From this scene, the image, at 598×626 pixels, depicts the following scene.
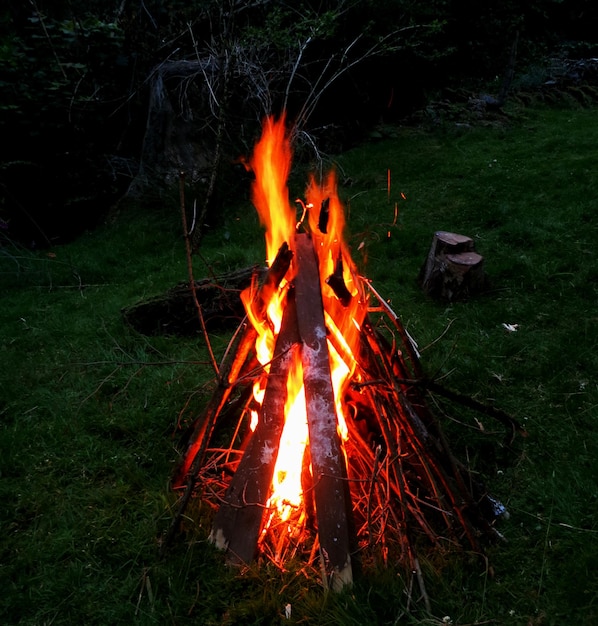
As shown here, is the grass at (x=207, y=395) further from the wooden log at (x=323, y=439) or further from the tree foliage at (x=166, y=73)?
the tree foliage at (x=166, y=73)

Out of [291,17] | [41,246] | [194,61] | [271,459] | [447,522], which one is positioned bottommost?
[41,246]

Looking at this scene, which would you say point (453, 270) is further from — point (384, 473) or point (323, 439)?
point (323, 439)

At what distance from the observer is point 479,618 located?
218cm

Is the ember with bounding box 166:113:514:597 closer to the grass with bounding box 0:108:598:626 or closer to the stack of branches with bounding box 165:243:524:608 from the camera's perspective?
the stack of branches with bounding box 165:243:524:608

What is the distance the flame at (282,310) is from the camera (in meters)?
2.72

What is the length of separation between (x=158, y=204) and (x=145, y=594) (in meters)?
7.81

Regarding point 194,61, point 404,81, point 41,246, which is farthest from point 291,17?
point 41,246

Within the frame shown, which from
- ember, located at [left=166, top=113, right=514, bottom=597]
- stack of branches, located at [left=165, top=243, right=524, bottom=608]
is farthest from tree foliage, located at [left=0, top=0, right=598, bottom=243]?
stack of branches, located at [left=165, top=243, right=524, bottom=608]

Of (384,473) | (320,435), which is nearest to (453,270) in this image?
(384,473)

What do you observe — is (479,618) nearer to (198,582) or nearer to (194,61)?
(198,582)

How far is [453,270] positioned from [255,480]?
3498 mm

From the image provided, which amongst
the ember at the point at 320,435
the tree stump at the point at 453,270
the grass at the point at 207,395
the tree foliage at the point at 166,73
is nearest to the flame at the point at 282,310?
the ember at the point at 320,435

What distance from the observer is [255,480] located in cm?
248

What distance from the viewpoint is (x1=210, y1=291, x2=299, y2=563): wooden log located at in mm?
Answer: 2438
